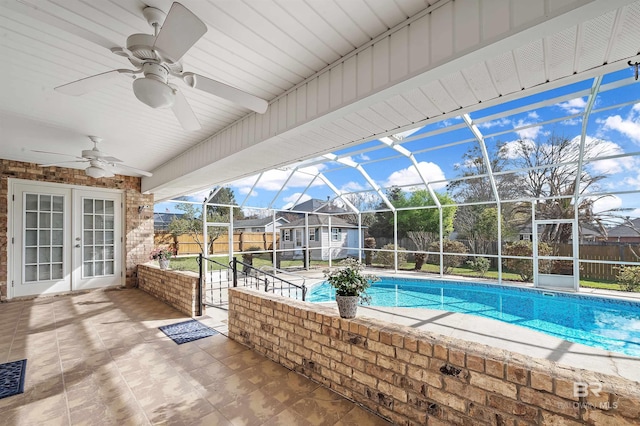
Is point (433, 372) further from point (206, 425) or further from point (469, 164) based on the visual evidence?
point (469, 164)

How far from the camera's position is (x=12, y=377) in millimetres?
2719

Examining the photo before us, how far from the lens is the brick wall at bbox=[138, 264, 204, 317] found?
178 inches

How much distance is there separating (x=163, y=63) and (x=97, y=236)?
20.4 ft

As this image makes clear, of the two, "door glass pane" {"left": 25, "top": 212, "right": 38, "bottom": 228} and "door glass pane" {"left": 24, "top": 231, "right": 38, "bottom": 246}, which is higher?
"door glass pane" {"left": 25, "top": 212, "right": 38, "bottom": 228}

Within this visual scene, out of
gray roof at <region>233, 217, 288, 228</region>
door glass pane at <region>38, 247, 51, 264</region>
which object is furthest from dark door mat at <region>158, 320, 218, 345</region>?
gray roof at <region>233, 217, 288, 228</region>

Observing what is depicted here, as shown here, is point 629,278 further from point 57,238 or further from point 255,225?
point 57,238

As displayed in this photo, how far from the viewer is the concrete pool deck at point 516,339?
3.24 meters

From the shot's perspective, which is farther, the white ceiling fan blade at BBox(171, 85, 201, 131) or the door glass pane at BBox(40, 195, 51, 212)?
the door glass pane at BBox(40, 195, 51, 212)

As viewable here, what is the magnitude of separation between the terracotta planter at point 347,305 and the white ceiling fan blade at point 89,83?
87.9 inches

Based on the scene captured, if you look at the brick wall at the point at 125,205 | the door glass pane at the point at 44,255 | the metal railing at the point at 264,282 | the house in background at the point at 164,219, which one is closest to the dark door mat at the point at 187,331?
the metal railing at the point at 264,282

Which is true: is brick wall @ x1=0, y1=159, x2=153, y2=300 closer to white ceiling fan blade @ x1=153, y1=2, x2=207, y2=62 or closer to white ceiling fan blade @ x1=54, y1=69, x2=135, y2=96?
white ceiling fan blade @ x1=54, y1=69, x2=135, y2=96

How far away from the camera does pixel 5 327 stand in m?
4.04

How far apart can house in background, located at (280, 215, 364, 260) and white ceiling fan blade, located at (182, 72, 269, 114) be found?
9237mm

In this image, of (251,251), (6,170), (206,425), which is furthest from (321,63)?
(251,251)
